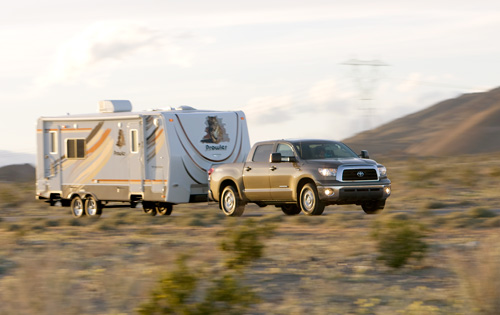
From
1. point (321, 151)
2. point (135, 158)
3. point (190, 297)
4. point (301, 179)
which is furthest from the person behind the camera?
point (135, 158)

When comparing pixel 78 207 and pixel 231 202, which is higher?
pixel 231 202

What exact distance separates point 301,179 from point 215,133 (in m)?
3.56

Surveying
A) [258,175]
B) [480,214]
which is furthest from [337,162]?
[480,214]

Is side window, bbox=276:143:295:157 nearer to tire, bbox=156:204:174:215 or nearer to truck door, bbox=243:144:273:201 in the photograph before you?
truck door, bbox=243:144:273:201

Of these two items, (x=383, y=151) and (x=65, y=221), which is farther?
(x=383, y=151)

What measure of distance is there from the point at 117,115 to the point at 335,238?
867cm

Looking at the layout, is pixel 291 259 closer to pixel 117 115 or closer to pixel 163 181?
pixel 163 181

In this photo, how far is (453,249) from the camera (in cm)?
1274

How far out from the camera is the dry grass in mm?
8422

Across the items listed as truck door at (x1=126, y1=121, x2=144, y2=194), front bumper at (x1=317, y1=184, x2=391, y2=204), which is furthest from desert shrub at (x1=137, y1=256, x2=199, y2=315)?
truck door at (x1=126, y1=121, x2=144, y2=194)

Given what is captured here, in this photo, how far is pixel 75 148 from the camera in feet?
76.1

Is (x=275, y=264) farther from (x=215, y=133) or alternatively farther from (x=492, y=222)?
(x=215, y=133)

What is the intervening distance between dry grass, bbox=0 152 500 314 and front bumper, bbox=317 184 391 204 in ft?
1.48

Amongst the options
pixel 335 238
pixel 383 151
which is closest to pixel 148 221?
pixel 335 238
